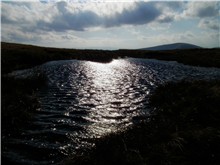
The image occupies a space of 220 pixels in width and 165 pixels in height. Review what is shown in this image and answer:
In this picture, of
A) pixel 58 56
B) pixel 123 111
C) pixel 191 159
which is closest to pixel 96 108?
pixel 123 111

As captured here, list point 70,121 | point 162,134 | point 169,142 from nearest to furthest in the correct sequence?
point 169,142, point 162,134, point 70,121

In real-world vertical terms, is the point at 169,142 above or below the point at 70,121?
above

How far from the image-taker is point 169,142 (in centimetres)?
1263

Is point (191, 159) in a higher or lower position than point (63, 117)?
higher

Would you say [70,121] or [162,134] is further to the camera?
[70,121]

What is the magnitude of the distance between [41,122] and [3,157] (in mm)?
5861

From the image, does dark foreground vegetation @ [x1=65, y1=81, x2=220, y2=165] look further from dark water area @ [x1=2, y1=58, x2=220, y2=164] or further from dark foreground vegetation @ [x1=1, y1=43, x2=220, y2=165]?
dark water area @ [x1=2, y1=58, x2=220, y2=164]

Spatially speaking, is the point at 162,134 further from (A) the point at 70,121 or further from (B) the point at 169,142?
(A) the point at 70,121

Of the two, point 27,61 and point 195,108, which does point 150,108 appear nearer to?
point 195,108

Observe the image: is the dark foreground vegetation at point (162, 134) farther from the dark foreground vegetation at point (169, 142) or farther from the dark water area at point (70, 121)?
the dark water area at point (70, 121)

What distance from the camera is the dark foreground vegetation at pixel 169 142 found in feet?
37.1

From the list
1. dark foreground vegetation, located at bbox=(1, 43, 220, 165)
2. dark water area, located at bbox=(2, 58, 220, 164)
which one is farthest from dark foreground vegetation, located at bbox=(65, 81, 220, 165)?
dark water area, located at bbox=(2, 58, 220, 164)

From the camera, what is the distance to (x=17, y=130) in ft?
54.1

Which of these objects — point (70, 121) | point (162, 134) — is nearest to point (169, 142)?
point (162, 134)
